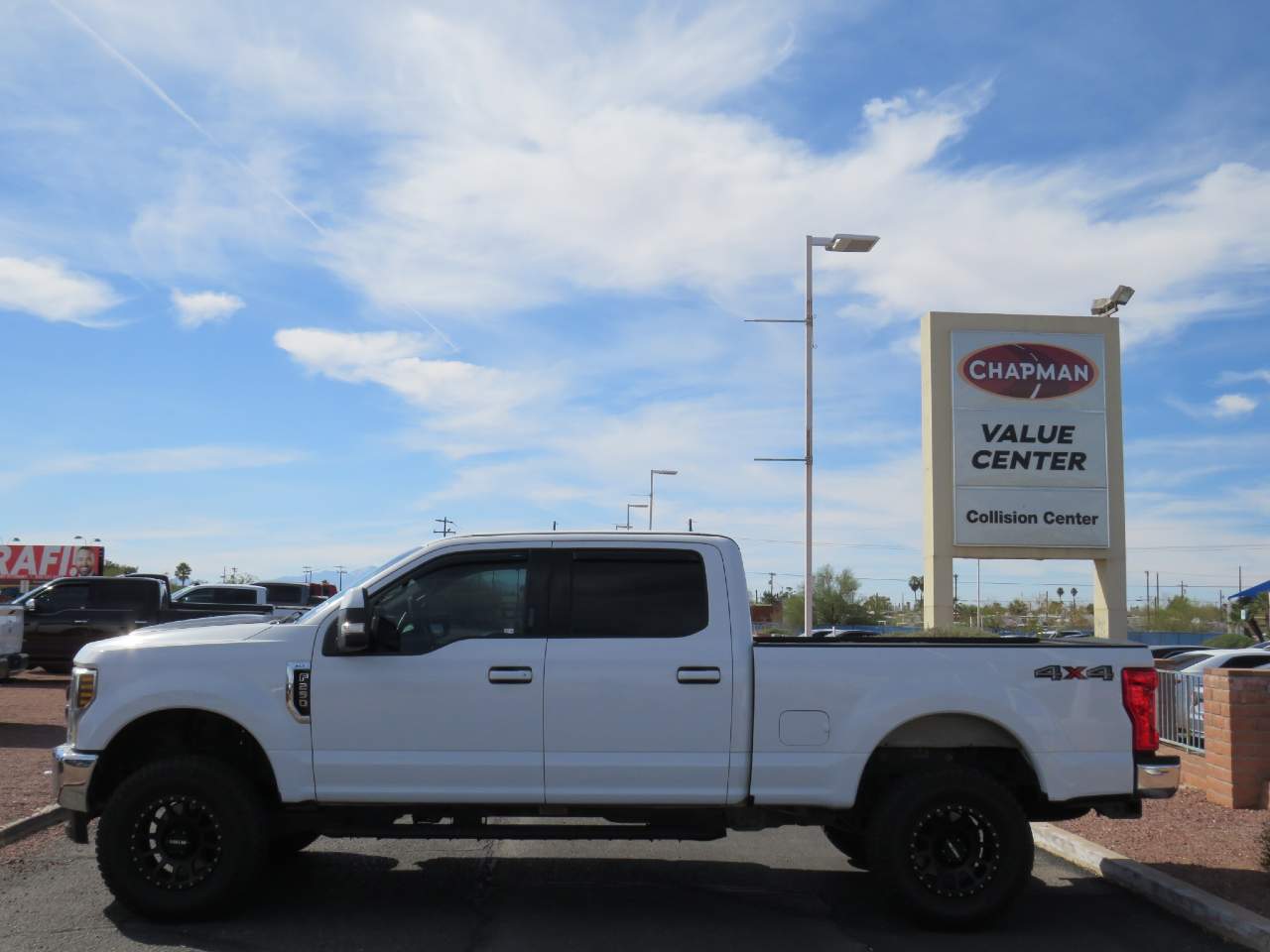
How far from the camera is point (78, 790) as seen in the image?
676 centimetres

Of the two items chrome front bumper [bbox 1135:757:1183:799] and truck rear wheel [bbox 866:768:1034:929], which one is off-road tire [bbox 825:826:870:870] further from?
chrome front bumper [bbox 1135:757:1183:799]

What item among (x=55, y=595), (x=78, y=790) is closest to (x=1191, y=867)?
(x=78, y=790)

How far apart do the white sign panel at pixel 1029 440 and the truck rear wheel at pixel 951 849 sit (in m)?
19.8

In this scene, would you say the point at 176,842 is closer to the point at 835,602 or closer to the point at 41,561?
the point at 41,561

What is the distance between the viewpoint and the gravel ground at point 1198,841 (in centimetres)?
761

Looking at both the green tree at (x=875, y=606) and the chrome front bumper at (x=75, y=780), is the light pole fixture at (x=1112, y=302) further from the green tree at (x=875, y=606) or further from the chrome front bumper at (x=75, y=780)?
the green tree at (x=875, y=606)

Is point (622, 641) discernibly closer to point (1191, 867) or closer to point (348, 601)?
point (348, 601)

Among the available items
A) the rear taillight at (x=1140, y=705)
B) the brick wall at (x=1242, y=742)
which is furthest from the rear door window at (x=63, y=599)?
the rear taillight at (x=1140, y=705)

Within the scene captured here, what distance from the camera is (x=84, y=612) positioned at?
75.7 feet

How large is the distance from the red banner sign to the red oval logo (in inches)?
1439

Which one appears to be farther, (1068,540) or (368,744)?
(1068,540)

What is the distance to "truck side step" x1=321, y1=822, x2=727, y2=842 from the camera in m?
6.84

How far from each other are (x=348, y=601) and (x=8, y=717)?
11890 mm

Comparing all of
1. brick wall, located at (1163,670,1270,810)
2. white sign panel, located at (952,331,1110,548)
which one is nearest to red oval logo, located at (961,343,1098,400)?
white sign panel, located at (952,331,1110,548)
